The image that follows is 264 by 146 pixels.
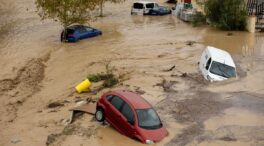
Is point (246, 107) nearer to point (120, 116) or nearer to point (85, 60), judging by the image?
point (120, 116)

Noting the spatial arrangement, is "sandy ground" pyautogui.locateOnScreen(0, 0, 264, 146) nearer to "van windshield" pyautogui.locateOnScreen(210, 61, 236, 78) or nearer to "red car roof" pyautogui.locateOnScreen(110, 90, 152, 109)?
"van windshield" pyautogui.locateOnScreen(210, 61, 236, 78)

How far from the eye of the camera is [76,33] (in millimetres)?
35719

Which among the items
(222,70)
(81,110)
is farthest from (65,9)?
(81,110)

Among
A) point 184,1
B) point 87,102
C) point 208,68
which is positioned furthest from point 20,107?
point 184,1

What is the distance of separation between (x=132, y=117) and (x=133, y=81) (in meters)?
7.37

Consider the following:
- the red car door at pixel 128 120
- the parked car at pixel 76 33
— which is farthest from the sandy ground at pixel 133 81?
the parked car at pixel 76 33

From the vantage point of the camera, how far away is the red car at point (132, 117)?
1719cm

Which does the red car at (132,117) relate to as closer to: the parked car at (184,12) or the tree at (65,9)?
the tree at (65,9)

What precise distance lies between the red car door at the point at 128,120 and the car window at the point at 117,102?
244 millimetres

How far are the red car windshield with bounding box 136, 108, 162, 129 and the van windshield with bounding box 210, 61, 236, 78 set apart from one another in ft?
25.4

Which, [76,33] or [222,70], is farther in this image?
[76,33]

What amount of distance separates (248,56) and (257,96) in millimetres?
9205

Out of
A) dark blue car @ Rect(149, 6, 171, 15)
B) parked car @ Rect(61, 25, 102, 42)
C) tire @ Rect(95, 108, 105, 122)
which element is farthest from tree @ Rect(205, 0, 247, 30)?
tire @ Rect(95, 108, 105, 122)

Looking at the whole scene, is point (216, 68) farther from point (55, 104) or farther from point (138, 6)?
point (138, 6)
